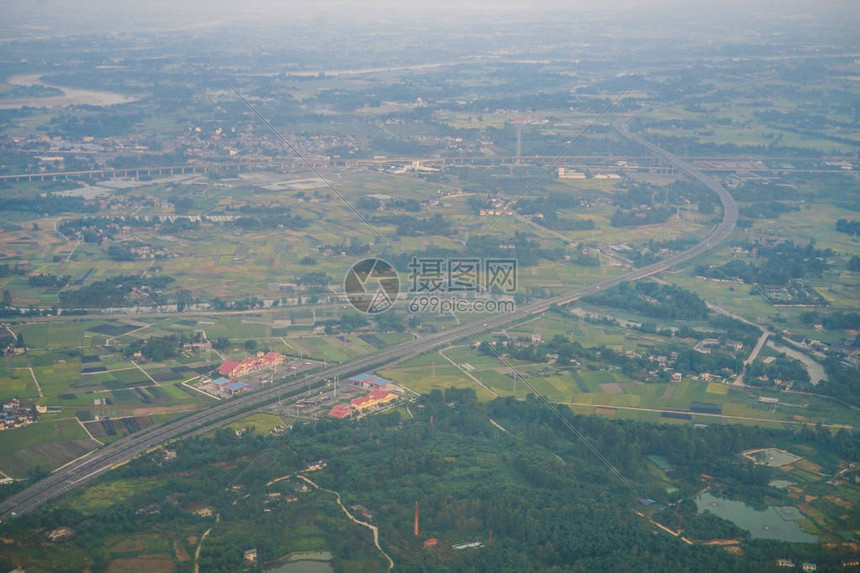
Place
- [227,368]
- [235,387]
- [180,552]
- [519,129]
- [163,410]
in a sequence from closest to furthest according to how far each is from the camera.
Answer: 1. [180,552]
2. [163,410]
3. [235,387]
4. [227,368]
5. [519,129]

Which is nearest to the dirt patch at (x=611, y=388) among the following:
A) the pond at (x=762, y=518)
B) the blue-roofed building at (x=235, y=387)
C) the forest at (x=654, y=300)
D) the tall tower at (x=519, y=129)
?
the pond at (x=762, y=518)

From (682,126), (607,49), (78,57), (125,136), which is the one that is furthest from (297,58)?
(682,126)

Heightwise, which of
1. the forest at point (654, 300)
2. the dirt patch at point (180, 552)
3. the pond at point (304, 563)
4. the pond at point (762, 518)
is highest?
the dirt patch at point (180, 552)

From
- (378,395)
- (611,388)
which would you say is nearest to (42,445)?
(378,395)

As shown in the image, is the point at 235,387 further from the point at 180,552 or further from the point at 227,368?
the point at 180,552

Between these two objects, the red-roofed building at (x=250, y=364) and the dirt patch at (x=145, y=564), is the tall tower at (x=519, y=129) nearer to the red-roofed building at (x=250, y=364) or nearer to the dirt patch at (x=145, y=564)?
the red-roofed building at (x=250, y=364)

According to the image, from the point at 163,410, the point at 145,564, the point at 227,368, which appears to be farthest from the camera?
the point at 227,368
